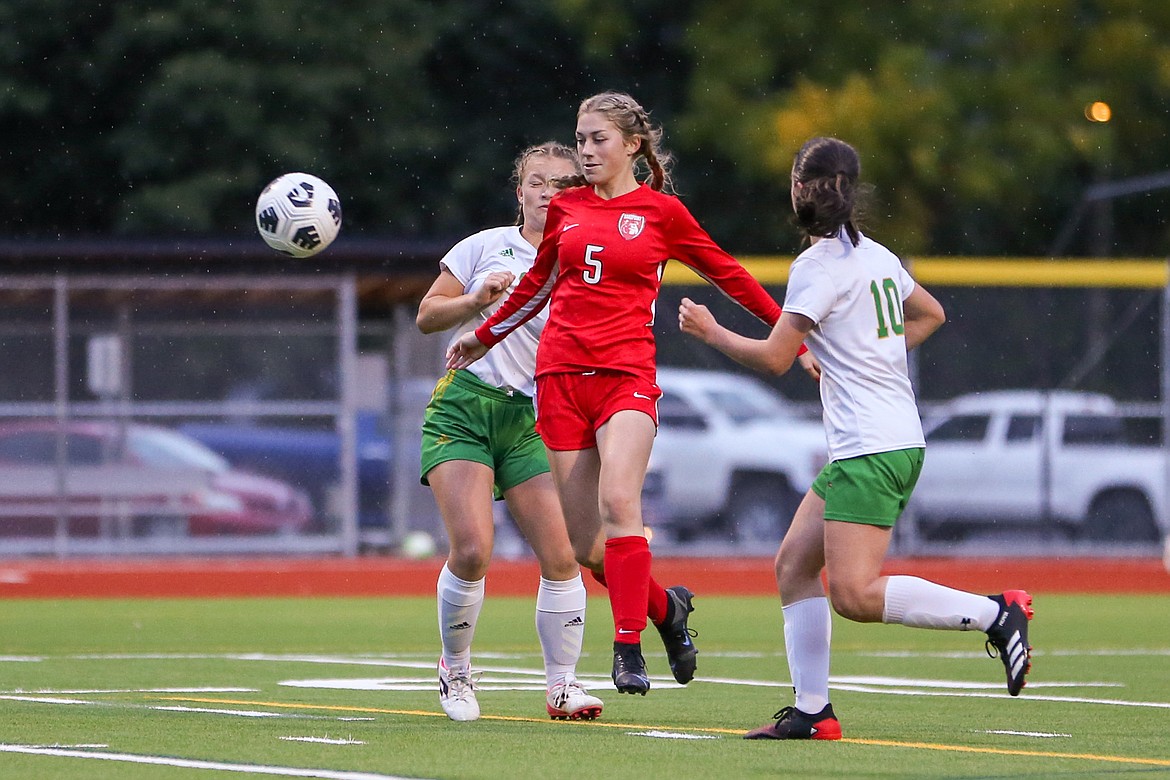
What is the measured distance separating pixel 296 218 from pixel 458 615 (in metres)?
1.84

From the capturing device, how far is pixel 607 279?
23.1 ft

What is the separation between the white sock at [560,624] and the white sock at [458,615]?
25cm

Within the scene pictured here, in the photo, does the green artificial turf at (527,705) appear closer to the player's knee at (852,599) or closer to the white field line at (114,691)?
the white field line at (114,691)

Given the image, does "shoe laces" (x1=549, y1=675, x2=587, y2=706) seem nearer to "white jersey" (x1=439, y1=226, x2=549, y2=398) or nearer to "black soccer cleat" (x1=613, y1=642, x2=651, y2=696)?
"black soccer cleat" (x1=613, y1=642, x2=651, y2=696)

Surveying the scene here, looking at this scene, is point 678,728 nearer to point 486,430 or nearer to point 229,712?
point 486,430

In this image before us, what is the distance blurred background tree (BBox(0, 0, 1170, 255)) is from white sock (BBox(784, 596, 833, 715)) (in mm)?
21827

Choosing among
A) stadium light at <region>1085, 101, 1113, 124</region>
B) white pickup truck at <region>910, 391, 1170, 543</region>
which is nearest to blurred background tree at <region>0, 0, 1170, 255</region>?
stadium light at <region>1085, 101, 1113, 124</region>

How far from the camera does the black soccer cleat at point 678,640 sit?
7.09 meters

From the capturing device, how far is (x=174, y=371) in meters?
19.2

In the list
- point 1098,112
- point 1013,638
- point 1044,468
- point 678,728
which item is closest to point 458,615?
point 678,728

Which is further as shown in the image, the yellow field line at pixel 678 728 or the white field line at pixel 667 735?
the white field line at pixel 667 735

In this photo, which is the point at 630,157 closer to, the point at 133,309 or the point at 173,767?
the point at 173,767

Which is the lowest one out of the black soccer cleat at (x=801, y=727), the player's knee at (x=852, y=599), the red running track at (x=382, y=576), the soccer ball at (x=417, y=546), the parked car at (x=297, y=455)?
the red running track at (x=382, y=576)

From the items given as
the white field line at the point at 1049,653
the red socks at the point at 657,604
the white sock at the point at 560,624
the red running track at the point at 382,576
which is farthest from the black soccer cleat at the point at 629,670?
the red running track at the point at 382,576
